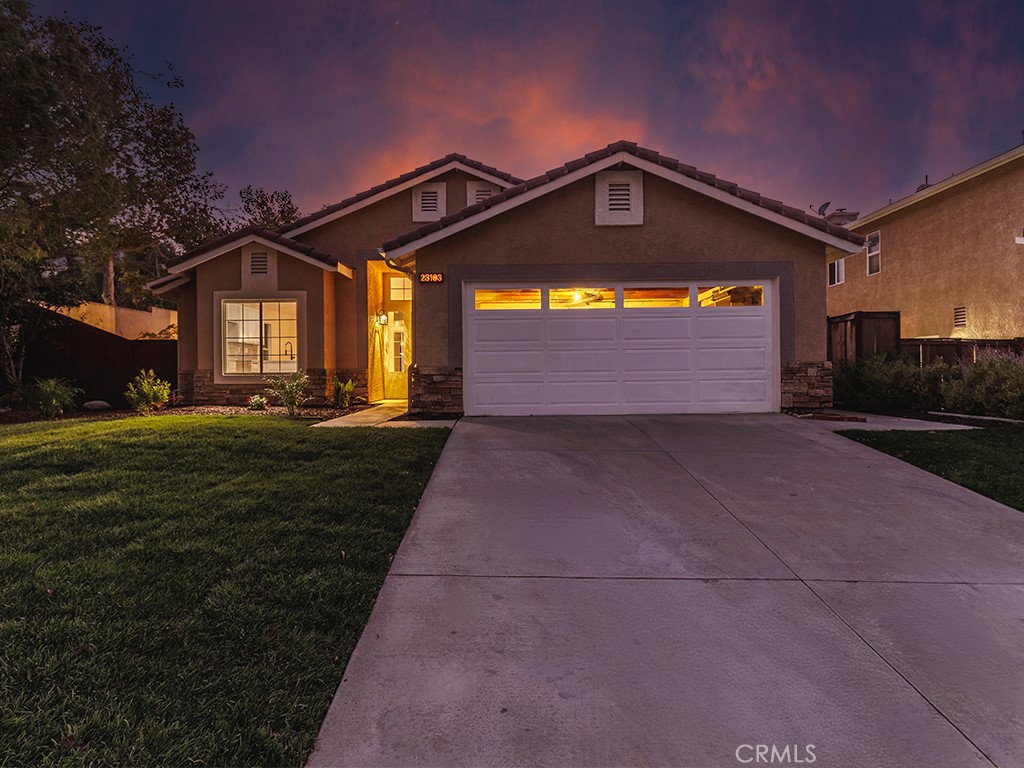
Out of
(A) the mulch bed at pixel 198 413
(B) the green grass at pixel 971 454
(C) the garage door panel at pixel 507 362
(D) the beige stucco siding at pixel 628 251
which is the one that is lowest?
(B) the green grass at pixel 971 454

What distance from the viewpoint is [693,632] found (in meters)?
2.47

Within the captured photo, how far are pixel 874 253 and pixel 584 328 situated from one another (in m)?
14.2

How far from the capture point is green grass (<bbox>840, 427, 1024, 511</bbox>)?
4793 millimetres

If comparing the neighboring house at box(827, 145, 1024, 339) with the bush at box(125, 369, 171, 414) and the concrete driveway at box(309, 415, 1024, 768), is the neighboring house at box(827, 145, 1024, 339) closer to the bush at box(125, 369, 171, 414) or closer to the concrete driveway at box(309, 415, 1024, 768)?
the concrete driveway at box(309, 415, 1024, 768)

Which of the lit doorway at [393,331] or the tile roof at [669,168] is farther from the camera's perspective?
the lit doorway at [393,331]

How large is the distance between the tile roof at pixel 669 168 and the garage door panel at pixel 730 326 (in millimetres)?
1753

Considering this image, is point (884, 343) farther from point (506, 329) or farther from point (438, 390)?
point (438, 390)

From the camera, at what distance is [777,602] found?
276 centimetres

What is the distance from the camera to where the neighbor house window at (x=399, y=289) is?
44.4 ft

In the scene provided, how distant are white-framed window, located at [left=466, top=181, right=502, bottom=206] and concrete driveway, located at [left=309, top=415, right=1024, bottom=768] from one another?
9.71 meters

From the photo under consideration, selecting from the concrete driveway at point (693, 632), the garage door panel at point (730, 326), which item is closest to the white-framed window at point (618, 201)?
the garage door panel at point (730, 326)

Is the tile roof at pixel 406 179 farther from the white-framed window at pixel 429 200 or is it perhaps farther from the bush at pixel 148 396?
the bush at pixel 148 396

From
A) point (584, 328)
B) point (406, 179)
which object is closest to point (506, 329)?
point (584, 328)

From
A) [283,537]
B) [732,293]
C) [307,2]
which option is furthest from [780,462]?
[307,2]
